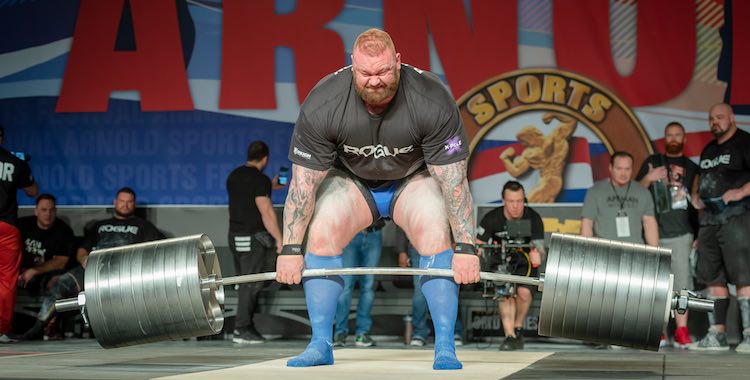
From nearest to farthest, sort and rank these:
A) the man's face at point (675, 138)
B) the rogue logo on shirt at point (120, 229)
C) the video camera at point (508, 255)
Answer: the video camera at point (508, 255) < the man's face at point (675, 138) < the rogue logo on shirt at point (120, 229)

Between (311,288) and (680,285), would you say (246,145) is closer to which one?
(680,285)

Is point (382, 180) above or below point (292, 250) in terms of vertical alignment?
above

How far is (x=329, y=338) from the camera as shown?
390cm

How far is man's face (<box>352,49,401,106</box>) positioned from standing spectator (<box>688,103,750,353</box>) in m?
3.46

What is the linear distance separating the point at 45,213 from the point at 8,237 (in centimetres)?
82

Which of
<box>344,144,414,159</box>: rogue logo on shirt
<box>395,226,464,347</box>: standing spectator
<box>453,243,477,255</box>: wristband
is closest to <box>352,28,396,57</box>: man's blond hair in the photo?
<box>344,144,414,159</box>: rogue logo on shirt

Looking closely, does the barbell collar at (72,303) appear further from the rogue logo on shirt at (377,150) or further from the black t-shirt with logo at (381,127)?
the rogue logo on shirt at (377,150)

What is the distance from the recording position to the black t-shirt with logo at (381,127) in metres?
3.75

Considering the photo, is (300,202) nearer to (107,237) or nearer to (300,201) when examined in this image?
(300,201)

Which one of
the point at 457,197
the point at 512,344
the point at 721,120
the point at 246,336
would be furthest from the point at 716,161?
the point at 246,336

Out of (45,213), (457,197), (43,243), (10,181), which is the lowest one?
(43,243)

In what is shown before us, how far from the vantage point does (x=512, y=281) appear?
153 inches

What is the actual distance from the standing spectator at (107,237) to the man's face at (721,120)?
13.0 feet

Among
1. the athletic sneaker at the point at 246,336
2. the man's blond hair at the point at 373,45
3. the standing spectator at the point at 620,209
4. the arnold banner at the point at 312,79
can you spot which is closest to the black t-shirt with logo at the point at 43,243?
the arnold banner at the point at 312,79
